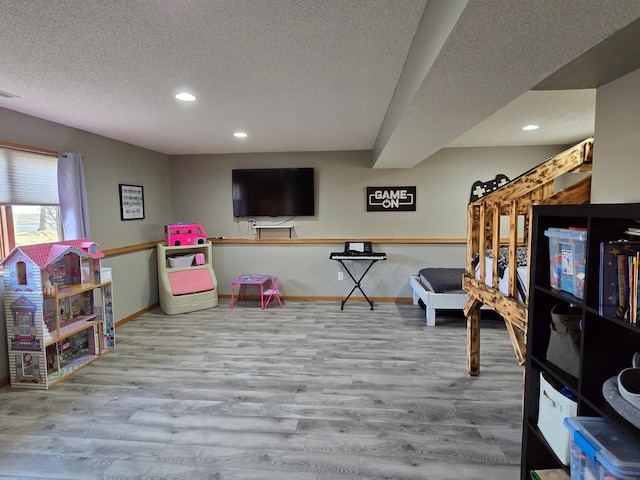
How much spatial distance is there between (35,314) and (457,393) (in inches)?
135

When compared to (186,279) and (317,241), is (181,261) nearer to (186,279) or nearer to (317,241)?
(186,279)

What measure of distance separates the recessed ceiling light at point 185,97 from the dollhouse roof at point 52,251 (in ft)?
5.53

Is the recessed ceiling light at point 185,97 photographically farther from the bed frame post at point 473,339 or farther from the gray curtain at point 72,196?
the bed frame post at point 473,339

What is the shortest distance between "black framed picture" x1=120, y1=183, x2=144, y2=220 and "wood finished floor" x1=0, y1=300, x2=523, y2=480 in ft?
5.24

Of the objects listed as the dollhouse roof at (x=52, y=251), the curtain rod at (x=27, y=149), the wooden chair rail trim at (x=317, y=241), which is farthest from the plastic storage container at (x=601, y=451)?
the curtain rod at (x=27, y=149)

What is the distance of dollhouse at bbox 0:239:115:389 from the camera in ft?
8.89

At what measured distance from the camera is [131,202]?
4.41 metres

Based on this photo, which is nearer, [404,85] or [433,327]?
[404,85]

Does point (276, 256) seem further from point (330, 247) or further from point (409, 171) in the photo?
point (409, 171)

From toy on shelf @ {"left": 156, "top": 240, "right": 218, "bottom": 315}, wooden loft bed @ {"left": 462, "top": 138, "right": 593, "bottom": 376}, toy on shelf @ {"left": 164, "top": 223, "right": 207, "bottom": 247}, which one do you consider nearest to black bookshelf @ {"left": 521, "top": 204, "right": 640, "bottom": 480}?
wooden loft bed @ {"left": 462, "top": 138, "right": 593, "bottom": 376}

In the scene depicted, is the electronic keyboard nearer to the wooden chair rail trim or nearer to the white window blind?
the wooden chair rail trim

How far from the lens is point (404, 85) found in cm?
209

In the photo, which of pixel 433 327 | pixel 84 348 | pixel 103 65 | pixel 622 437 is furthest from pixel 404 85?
pixel 84 348

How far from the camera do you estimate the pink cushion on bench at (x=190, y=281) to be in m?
4.66
